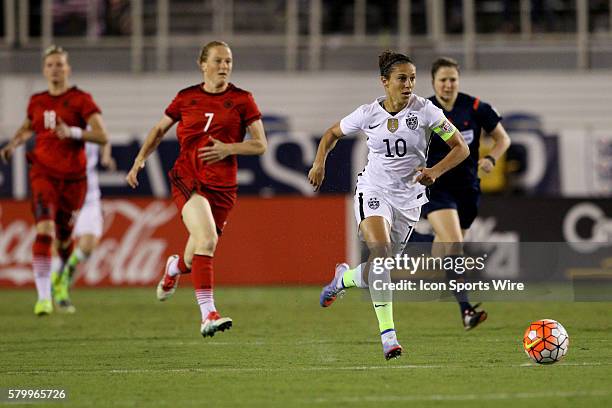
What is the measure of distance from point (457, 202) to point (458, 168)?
323 millimetres

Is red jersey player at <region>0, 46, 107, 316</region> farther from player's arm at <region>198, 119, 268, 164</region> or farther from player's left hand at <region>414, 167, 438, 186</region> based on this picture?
player's left hand at <region>414, 167, 438, 186</region>

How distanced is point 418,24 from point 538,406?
17235mm

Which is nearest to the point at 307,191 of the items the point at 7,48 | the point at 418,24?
the point at 418,24

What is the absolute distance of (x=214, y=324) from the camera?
866 centimetres

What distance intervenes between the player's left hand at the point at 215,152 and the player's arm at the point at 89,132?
2.81 m

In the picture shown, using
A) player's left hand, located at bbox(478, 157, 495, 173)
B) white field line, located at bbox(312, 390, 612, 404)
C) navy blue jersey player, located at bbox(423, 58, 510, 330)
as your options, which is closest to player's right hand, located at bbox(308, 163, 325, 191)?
navy blue jersey player, located at bbox(423, 58, 510, 330)

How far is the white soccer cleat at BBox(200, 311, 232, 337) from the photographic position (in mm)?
8602

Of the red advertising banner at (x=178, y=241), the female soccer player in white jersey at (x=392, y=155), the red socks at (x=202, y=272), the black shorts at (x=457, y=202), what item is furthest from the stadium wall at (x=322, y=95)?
the female soccer player in white jersey at (x=392, y=155)

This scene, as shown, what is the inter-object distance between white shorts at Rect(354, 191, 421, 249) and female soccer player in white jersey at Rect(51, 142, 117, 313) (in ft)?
15.8

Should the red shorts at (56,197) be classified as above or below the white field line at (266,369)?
above

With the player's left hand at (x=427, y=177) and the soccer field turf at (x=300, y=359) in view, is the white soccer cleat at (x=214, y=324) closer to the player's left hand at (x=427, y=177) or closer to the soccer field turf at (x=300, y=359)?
the soccer field turf at (x=300, y=359)

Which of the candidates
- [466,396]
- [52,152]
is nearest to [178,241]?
[52,152]

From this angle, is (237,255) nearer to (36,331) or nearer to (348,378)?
(36,331)

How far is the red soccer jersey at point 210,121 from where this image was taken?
935cm
